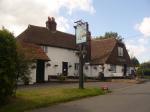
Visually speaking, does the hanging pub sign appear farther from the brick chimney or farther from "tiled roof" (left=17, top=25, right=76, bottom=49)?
the brick chimney

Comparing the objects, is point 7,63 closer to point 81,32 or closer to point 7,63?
point 7,63

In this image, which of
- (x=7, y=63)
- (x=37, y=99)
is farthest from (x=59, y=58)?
(x=7, y=63)

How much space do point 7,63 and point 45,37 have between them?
28744mm

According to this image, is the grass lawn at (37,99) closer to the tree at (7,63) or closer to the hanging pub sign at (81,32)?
the tree at (7,63)

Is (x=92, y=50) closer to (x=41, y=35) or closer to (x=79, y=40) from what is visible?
(x=41, y=35)

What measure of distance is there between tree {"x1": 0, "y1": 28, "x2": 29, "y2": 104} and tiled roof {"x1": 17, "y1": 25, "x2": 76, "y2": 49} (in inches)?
997

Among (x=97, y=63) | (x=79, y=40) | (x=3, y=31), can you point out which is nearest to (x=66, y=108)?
(x=3, y=31)

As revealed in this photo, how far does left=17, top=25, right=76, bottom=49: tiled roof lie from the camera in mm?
41969

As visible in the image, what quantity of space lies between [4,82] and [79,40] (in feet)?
36.3

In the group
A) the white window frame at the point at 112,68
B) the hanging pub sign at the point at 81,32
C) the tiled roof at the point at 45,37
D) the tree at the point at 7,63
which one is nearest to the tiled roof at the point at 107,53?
the white window frame at the point at 112,68

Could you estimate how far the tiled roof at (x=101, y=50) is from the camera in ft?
166

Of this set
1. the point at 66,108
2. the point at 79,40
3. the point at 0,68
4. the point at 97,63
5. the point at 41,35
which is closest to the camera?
the point at 0,68

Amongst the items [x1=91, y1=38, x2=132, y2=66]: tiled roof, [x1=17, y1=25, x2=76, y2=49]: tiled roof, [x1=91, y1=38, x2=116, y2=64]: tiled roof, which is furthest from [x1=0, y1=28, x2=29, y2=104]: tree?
[x1=91, y1=38, x2=116, y2=64]: tiled roof

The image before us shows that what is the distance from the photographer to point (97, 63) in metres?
50.2
